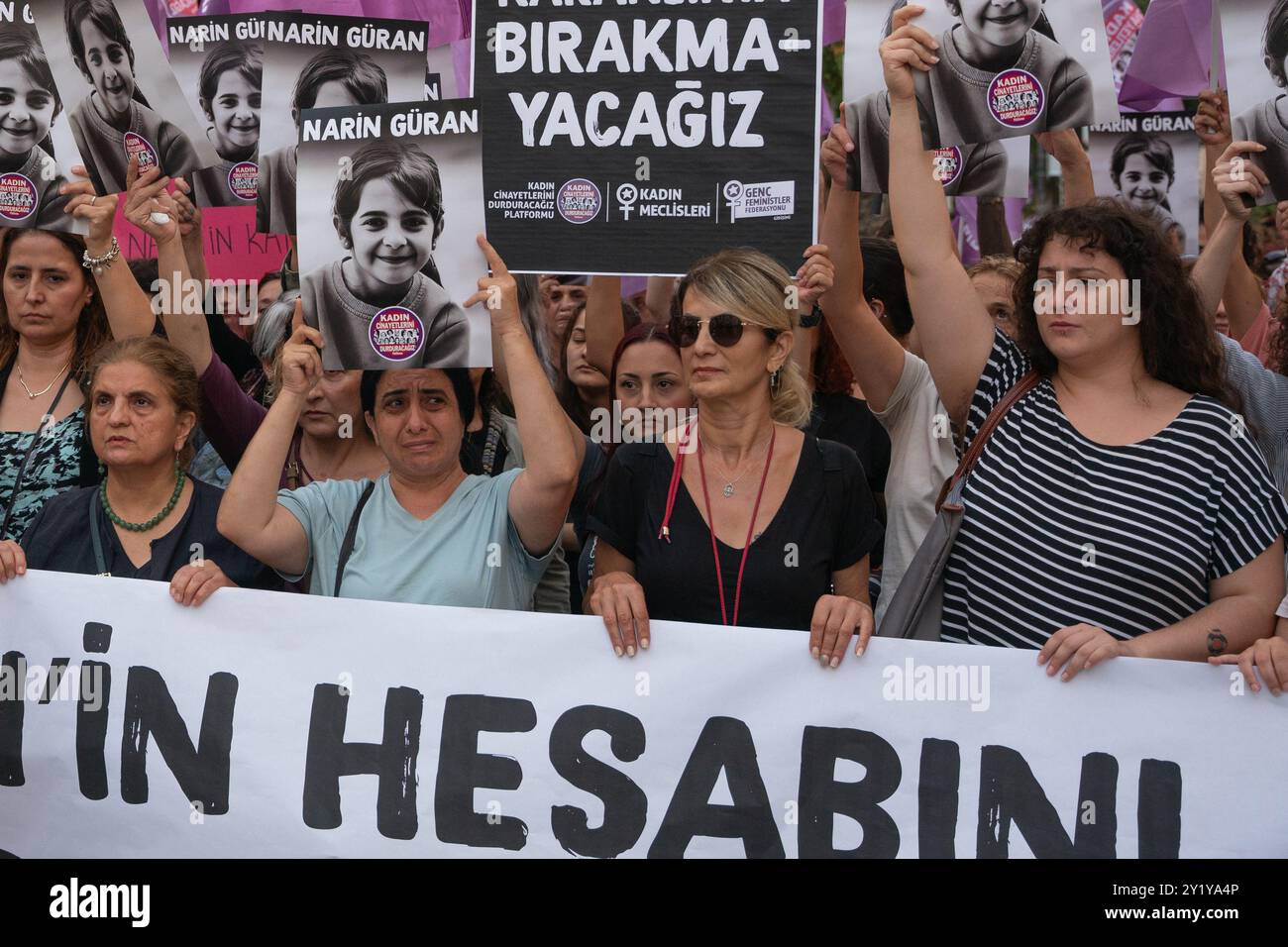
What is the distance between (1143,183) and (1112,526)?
2.72 meters

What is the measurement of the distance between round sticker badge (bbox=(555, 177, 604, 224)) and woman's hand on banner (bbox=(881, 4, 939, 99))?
0.87 m

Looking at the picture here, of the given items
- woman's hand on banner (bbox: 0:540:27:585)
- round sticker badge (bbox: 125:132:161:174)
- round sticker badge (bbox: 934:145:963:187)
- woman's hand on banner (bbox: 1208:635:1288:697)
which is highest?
round sticker badge (bbox: 125:132:161:174)

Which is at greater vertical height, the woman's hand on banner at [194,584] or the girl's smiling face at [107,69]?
the girl's smiling face at [107,69]

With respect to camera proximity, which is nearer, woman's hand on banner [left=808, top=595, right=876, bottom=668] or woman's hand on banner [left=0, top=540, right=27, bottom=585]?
woman's hand on banner [left=808, top=595, right=876, bottom=668]

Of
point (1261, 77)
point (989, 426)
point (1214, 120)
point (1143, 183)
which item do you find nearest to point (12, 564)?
point (989, 426)

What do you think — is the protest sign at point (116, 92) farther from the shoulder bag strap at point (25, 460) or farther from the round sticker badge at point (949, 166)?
the round sticker badge at point (949, 166)

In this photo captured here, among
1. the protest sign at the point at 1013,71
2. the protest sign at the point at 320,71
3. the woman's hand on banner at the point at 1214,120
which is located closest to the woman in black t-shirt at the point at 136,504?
the protest sign at the point at 320,71

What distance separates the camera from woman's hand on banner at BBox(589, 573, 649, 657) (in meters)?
3.37

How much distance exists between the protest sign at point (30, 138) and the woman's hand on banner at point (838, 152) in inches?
87.4

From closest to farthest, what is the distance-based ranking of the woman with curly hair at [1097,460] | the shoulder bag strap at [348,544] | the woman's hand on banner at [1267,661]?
the woman's hand on banner at [1267,661], the woman with curly hair at [1097,460], the shoulder bag strap at [348,544]

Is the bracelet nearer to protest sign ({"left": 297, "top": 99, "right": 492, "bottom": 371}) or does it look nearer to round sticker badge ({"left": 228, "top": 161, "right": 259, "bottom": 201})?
round sticker badge ({"left": 228, "top": 161, "right": 259, "bottom": 201})

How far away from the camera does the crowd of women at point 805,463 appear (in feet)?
10.7

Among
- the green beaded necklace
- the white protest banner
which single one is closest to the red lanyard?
the white protest banner
